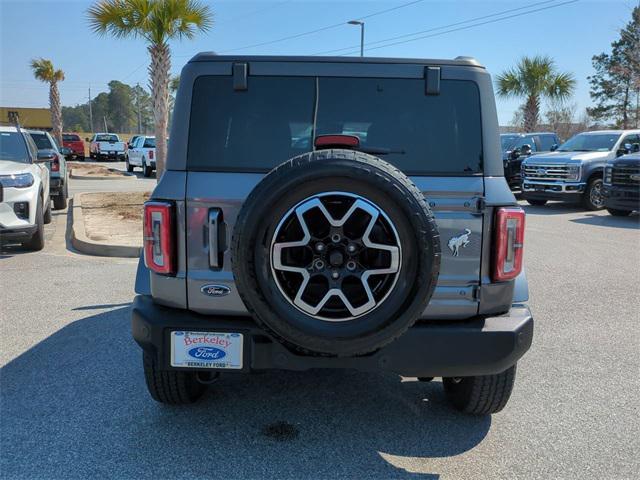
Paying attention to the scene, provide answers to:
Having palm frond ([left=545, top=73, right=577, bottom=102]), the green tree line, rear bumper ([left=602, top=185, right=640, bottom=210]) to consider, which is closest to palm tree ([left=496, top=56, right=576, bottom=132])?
palm frond ([left=545, top=73, right=577, bottom=102])

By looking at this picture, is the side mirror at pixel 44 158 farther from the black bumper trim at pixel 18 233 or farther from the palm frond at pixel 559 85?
the palm frond at pixel 559 85

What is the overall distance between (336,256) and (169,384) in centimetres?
147

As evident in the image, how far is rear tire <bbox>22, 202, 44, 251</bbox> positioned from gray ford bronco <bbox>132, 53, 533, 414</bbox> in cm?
576

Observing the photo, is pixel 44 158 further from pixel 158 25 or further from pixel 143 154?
pixel 143 154

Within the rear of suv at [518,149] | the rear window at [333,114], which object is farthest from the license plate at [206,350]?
the rear of suv at [518,149]

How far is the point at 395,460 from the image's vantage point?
3.02m

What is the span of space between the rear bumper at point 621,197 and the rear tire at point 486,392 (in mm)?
11142

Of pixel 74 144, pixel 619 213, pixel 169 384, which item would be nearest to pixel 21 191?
pixel 169 384

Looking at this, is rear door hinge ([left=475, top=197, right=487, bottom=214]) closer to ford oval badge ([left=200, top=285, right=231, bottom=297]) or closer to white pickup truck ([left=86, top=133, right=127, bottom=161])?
ford oval badge ([left=200, top=285, right=231, bottom=297])

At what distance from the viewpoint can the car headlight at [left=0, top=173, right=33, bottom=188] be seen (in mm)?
7766

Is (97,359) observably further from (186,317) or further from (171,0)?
(171,0)

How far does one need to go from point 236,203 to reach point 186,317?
2.11ft

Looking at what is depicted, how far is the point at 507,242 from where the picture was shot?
298cm

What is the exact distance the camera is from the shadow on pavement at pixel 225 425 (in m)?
2.93
